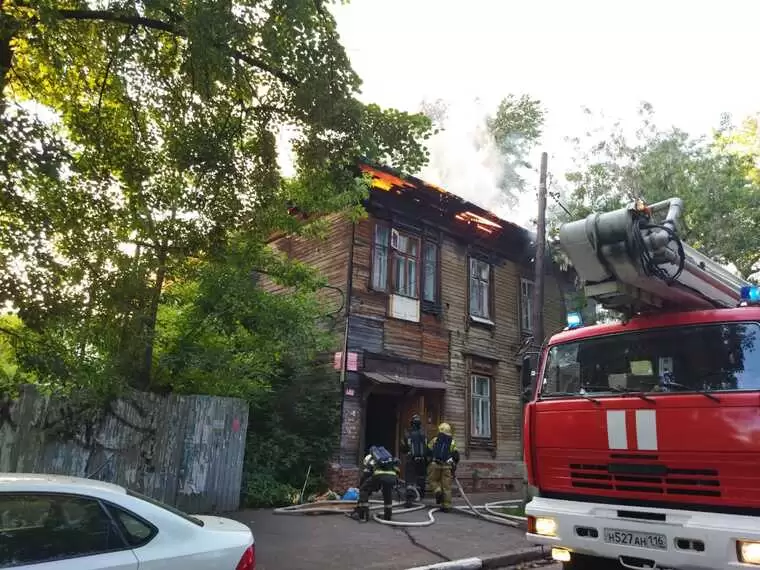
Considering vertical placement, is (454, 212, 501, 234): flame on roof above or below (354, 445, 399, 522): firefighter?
above

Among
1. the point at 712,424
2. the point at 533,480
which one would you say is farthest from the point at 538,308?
the point at 712,424

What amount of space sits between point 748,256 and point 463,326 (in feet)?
28.5

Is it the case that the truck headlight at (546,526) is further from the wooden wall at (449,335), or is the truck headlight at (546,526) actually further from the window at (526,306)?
the window at (526,306)

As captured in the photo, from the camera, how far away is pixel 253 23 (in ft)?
24.2

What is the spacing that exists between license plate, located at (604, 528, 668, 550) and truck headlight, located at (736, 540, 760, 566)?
0.49 m

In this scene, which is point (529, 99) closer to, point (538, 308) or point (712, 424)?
point (538, 308)

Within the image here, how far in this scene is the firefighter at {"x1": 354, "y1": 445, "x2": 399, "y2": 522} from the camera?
9.06 meters

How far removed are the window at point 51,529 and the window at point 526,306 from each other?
50.5 feet

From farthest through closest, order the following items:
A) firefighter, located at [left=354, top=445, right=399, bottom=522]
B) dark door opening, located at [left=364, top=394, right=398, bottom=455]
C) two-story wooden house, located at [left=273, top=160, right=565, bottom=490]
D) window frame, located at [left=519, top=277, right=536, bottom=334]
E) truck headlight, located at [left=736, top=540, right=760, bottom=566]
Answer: window frame, located at [left=519, top=277, right=536, bottom=334] → dark door opening, located at [left=364, top=394, right=398, bottom=455] → two-story wooden house, located at [left=273, top=160, right=565, bottom=490] → firefighter, located at [left=354, top=445, right=399, bottom=522] → truck headlight, located at [left=736, top=540, right=760, bottom=566]

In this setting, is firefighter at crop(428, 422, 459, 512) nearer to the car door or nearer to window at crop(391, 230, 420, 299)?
window at crop(391, 230, 420, 299)

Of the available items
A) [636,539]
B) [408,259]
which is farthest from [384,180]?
[636,539]

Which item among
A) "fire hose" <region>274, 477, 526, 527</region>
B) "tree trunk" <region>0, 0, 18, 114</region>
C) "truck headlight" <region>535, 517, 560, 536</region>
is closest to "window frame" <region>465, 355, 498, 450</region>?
"fire hose" <region>274, 477, 526, 527</region>

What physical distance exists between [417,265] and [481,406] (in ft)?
14.4

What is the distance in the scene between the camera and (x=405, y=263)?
47.8 ft
